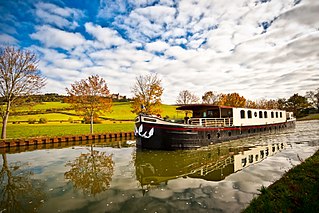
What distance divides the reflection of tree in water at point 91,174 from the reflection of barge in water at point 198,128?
12.5ft

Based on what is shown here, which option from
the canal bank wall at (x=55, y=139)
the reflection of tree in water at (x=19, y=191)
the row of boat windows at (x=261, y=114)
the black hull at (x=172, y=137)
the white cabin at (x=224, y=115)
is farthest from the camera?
the row of boat windows at (x=261, y=114)

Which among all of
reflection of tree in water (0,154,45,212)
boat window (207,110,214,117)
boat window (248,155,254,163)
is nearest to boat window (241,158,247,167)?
boat window (248,155,254,163)

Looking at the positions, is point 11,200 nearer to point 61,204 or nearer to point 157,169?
point 61,204

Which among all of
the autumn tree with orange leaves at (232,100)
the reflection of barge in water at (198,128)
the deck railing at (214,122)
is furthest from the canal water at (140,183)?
the autumn tree with orange leaves at (232,100)

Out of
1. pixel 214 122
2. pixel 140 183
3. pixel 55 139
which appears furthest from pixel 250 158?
pixel 55 139

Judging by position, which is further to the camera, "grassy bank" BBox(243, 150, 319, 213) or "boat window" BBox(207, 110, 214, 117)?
"boat window" BBox(207, 110, 214, 117)

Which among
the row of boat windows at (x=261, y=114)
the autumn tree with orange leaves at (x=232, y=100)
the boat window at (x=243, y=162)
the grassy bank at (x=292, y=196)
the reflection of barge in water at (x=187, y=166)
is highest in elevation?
the autumn tree with orange leaves at (x=232, y=100)

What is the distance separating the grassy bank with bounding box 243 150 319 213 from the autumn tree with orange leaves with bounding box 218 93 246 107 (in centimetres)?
6667

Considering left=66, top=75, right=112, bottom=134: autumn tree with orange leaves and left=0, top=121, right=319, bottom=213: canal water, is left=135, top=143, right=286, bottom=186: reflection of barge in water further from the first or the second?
left=66, top=75, right=112, bottom=134: autumn tree with orange leaves

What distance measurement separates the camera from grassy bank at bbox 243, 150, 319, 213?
190 inches

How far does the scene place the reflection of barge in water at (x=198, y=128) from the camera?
50.5 feet

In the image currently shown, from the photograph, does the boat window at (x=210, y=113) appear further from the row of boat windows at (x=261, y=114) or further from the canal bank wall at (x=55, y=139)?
the canal bank wall at (x=55, y=139)

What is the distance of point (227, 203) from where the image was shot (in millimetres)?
6227

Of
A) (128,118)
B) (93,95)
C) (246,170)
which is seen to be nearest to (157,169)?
(246,170)
